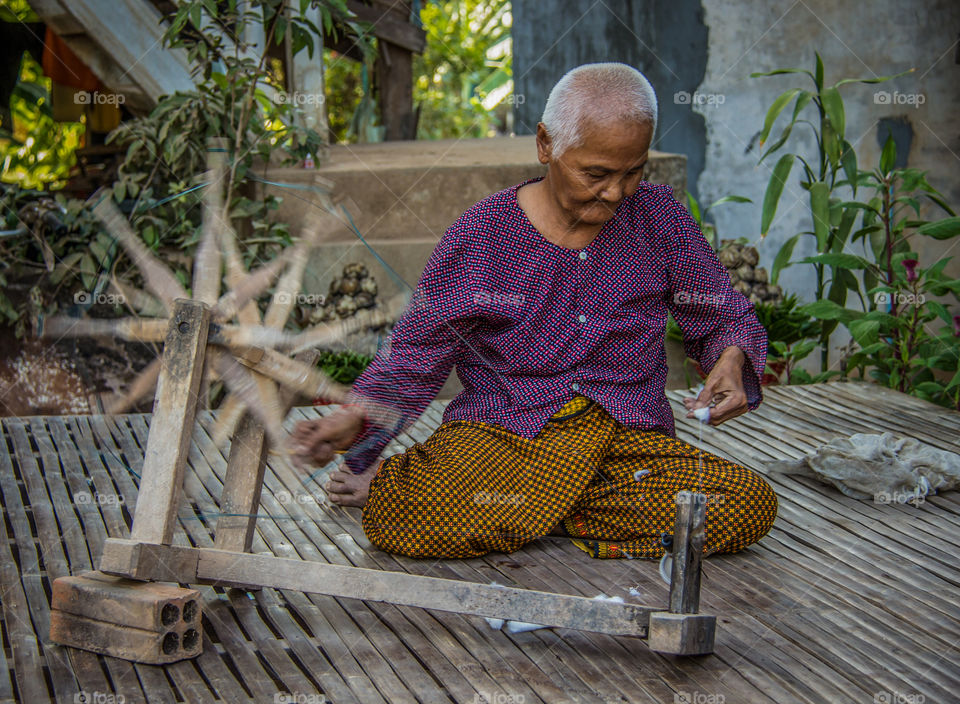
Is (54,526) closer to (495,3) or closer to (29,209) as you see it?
(29,209)

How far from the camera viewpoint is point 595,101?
2.18 meters

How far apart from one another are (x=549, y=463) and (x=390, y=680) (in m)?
0.71

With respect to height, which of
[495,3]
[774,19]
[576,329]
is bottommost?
[576,329]

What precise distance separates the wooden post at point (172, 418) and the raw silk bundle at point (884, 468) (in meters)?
1.74

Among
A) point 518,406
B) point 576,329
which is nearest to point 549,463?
point 518,406

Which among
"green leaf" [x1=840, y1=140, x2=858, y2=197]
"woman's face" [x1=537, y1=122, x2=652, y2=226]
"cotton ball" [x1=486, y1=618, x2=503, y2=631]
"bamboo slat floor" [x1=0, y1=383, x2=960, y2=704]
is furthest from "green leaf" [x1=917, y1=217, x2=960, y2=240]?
"cotton ball" [x1=486, y1=618, x2=503, y2=631]

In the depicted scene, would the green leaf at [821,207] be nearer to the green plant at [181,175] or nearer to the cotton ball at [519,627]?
the green plant at [181,175]

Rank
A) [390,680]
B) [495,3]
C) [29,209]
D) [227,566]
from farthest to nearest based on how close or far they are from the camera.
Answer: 1. [495,3]
2. [29,209]
3. [227,566]
4. [390,680]

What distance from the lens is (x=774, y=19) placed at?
5.26 metres

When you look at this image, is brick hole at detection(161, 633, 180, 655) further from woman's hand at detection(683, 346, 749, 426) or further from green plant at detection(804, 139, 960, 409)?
green plant at detection(804, 139, 960, 409)

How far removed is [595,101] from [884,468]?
1.31 meters

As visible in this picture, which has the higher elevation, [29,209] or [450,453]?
[29,209]

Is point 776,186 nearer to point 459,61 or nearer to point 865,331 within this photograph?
point 865,331

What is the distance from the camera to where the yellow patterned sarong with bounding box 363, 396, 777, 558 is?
2.33 m
